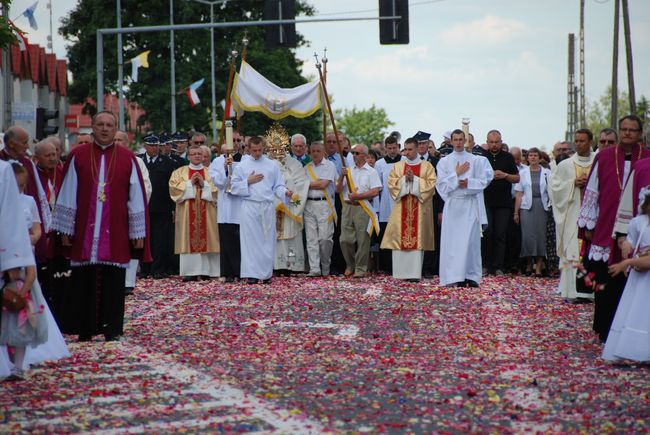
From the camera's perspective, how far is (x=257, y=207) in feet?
61.2

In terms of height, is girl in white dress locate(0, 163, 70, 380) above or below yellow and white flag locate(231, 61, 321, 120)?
below

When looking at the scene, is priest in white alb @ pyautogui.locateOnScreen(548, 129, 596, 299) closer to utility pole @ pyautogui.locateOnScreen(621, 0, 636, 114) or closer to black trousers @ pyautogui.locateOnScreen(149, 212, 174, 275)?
black trousers @ pyautogui.locateOnScreen(149, 212, 174, 275)

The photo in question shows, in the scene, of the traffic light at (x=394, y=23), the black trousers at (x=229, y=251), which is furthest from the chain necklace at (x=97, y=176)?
the traffic light at (x=394, y=23)

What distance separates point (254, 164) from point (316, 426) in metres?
11.7

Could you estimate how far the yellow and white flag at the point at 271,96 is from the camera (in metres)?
21.6

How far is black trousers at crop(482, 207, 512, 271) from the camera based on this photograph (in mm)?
20094

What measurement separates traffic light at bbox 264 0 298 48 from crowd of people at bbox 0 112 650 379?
615 centimetres

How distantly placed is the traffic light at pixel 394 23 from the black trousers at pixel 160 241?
8671mm

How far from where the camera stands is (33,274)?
845 centimetres

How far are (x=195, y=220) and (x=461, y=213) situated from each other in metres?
4.44

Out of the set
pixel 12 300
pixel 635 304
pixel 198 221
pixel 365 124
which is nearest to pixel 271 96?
pixel 198 221

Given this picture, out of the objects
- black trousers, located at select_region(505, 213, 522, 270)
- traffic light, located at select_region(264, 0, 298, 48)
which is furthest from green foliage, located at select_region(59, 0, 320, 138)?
black trousers, located at select_region(505, 213, 522, 270)

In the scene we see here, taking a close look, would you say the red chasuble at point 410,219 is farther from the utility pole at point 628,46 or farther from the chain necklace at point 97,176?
the utility pole at point 628,46

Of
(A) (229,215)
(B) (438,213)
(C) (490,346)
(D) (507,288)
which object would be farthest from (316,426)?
(B) (438,213)
